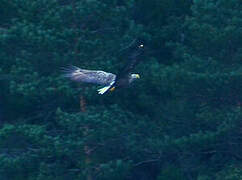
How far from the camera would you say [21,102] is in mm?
21141

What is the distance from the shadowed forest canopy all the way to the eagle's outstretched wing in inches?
46.9

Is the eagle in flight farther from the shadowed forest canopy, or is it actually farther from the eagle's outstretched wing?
the shadowed forest canopy

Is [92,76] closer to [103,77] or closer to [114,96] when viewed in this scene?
[103,77]

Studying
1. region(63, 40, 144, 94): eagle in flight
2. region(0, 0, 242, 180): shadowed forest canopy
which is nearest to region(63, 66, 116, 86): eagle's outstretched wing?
region(63, 40, 144, 94): eagle in flight

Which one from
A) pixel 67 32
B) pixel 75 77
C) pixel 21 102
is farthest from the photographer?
pixel 21 102

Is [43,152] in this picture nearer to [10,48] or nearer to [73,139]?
[73,139]

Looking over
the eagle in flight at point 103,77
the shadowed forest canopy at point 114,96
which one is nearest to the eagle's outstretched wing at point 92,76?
the eagle in flight at point 103,77

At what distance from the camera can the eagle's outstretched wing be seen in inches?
713

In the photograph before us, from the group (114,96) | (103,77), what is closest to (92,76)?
(103,77)

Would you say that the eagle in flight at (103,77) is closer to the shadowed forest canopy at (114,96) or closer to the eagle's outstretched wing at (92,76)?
the eagle's outstretched wing at (92,76)

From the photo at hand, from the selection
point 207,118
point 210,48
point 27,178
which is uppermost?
point 210,48

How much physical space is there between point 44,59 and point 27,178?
2.33 m

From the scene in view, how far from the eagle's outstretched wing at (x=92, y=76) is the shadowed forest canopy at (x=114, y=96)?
46.9 inches

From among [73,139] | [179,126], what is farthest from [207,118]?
[73,139]
